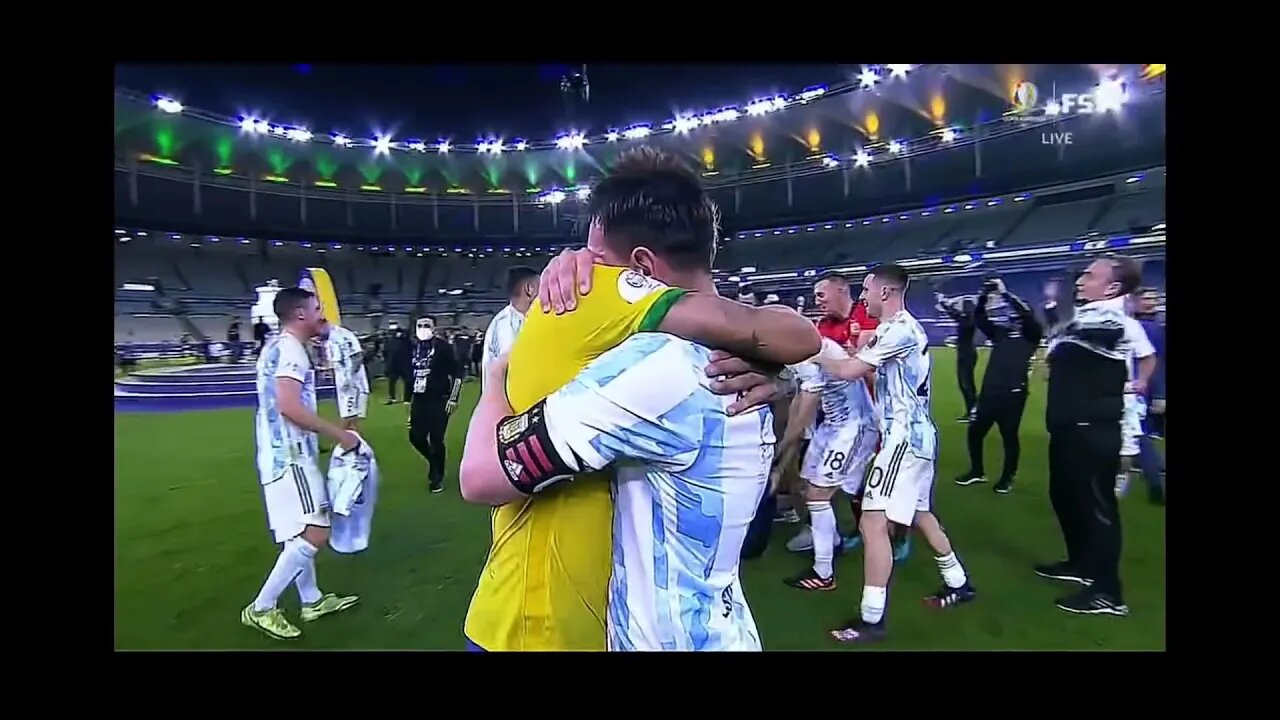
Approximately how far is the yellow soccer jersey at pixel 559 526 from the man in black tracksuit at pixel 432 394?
0.78 m

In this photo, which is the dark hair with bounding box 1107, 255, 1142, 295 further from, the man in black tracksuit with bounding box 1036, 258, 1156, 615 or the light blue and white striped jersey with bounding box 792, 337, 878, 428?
the light blue and white striped jersey with bounding box 792, 337, 878, 428

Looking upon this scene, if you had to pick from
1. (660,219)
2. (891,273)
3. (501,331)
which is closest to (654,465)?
(660,219)

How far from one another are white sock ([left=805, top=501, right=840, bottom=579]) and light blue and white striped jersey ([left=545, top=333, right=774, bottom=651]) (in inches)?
36.4

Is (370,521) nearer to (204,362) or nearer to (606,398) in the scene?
(204,362)

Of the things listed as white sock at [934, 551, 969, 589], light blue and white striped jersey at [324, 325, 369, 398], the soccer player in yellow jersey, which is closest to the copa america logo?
the soccer player in yellow jersey

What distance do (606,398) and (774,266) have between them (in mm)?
1050

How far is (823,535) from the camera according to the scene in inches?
90.5

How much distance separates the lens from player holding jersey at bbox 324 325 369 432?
2180 millimetres

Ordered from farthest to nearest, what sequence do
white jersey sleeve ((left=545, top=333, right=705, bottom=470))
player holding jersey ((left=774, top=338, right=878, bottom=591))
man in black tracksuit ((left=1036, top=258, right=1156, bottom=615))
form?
player holding jersey ((left=774, top=338, right=878, bottom=591))
man in black tracksuit ((left=1036, top=258, right=1156, bottom=615))
white jersey sleeve ((left=545, top=333, right=705, bottom=470))

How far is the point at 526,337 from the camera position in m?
1.22

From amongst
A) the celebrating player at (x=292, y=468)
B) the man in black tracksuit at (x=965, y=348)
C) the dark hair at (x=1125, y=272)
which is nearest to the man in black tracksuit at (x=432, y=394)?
the celebrating player at (x=292, y=468)

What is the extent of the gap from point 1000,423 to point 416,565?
1660 mm

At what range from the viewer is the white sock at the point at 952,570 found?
7.32 feet
